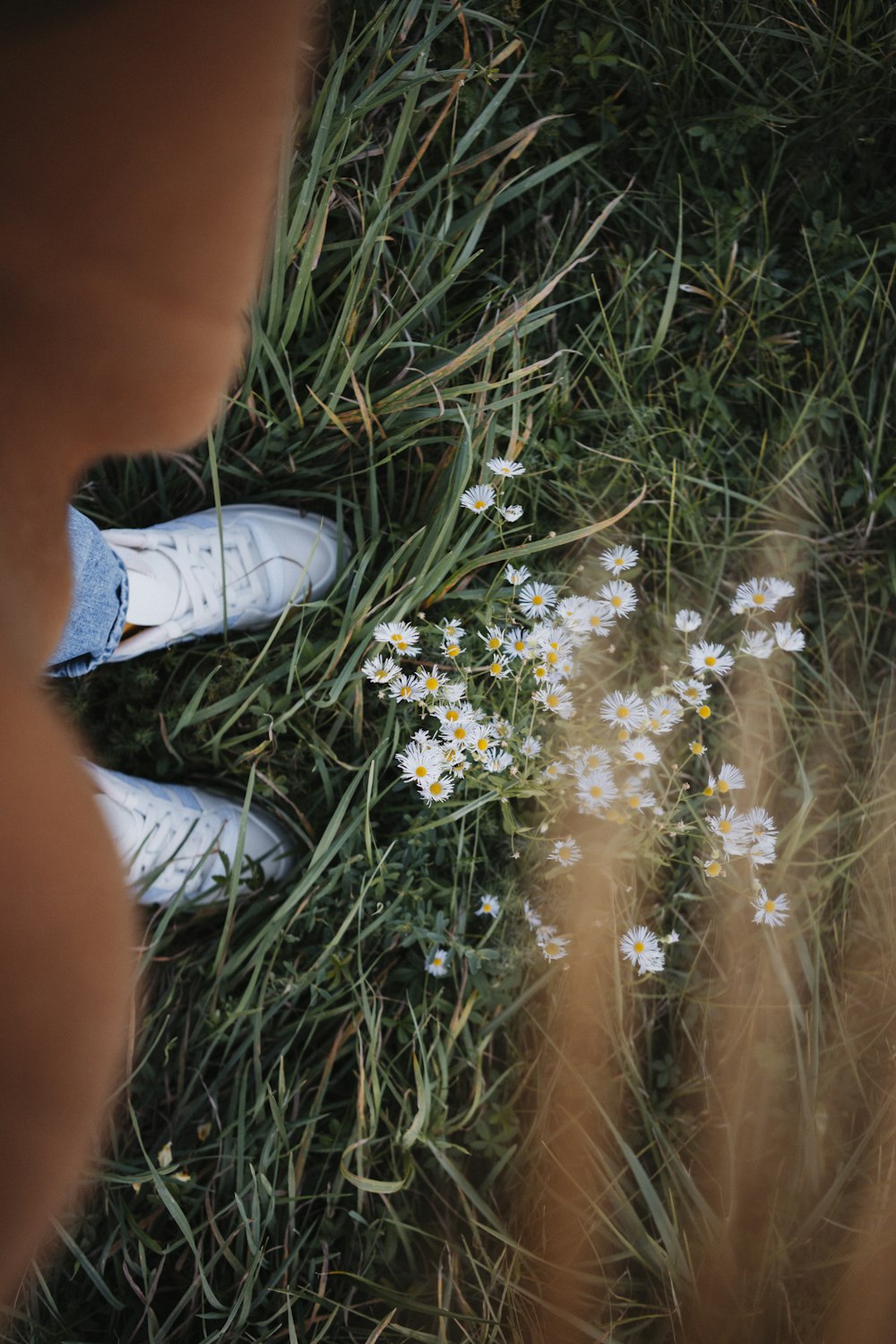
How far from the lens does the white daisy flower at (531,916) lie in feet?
4.45

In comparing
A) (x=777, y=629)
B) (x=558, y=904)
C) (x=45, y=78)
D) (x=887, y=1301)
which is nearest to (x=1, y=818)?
(x=45, y=78)

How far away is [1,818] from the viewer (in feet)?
1.91

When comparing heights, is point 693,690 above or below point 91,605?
above

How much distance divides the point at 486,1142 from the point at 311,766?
74cm

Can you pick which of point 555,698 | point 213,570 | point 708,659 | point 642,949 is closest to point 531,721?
point 555,698

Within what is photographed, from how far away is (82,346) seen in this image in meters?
0.73

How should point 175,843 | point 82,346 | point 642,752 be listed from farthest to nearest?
point 175,843 → point 642,752 → point 82,346

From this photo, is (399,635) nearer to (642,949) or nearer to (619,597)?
(619,597)

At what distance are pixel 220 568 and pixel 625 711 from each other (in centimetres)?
79

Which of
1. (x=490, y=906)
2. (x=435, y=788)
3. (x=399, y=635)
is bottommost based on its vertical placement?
(x=490, y=906)

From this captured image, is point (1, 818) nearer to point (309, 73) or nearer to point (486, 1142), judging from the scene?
point (486, 1142)

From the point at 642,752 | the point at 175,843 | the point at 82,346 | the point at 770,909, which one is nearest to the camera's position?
the point at 82,346

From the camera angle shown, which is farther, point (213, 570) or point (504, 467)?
point (213, 570)

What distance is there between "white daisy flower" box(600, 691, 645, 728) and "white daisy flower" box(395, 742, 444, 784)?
267mm
